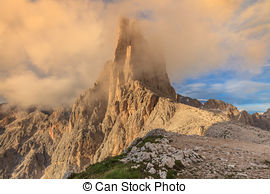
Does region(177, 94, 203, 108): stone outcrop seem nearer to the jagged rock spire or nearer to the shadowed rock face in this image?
the jagged rock spire

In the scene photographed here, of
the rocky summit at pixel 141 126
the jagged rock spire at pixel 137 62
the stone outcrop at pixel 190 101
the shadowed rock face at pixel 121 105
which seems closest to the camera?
the rocky summit at pixel 141 126

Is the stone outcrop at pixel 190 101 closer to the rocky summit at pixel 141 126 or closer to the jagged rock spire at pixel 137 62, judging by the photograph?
the rocky summit at pixel 141 126

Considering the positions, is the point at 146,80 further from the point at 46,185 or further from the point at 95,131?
the point at 46,185

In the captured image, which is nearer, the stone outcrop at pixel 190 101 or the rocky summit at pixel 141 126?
the rocky summit at pixel 141 126

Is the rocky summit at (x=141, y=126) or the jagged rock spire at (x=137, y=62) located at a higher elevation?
the jagged rock spire at (x=137, y=62)

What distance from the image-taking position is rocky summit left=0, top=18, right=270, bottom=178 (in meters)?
9.48

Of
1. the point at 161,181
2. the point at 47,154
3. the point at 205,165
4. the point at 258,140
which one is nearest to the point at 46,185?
the point at 161,181

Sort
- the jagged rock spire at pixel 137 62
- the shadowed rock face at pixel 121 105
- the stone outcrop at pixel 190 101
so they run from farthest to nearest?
the stone outcrop at pixel 190 101
the jagged rock spire at pixel 137 62
the shadowed rock face at pixel 121 105

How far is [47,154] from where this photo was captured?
148375 millimetres

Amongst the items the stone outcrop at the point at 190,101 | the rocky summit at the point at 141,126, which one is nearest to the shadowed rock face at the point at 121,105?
the rocky summit at the point at 141,126

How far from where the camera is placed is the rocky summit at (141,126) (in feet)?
31.1

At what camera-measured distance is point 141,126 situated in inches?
2512

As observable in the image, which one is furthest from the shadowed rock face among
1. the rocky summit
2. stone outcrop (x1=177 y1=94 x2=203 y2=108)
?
stone outcrop (x1=177 y1=94 x2=203 y2=108)

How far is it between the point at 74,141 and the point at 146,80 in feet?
186
